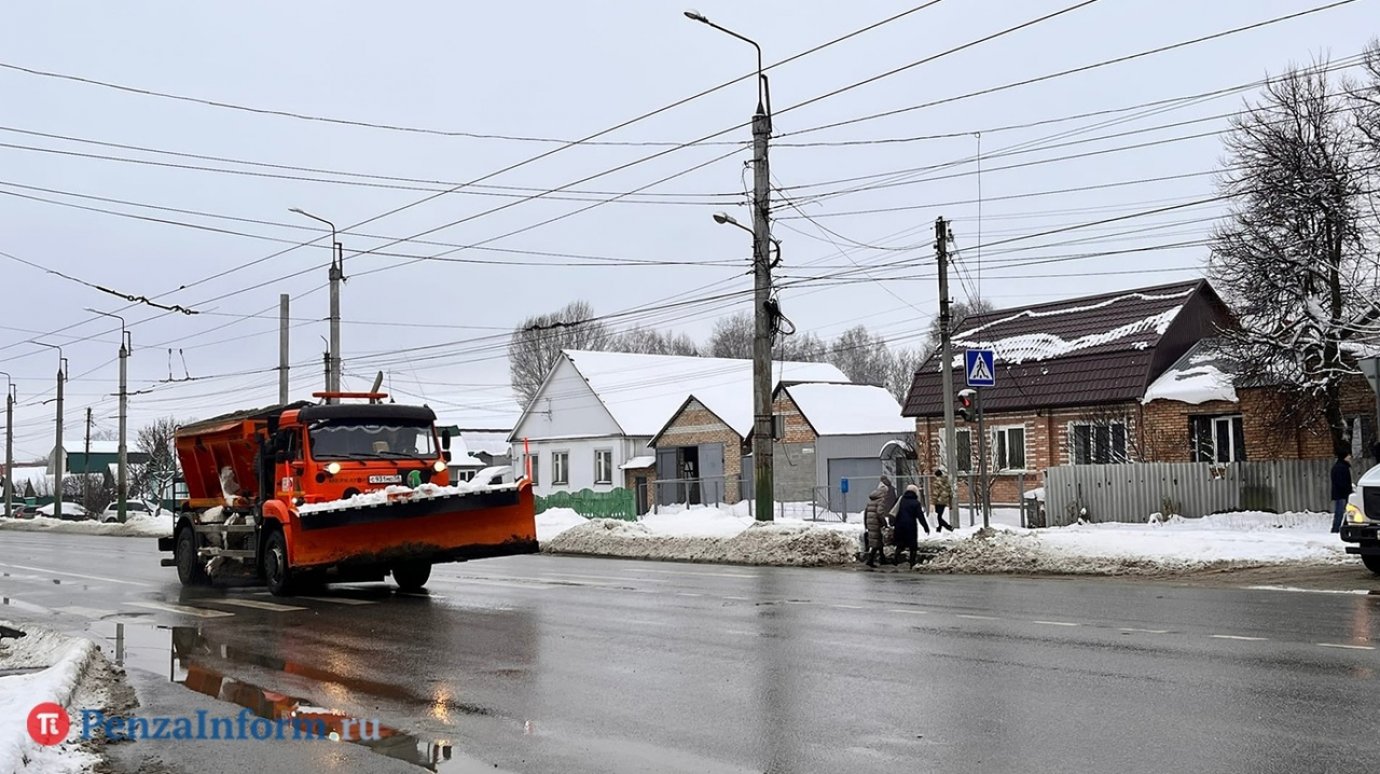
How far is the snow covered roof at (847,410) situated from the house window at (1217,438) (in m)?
17.4

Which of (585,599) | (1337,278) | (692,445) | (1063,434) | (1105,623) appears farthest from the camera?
(692,445)

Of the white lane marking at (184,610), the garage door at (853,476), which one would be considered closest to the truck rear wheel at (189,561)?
the white lane marking at (184,610)

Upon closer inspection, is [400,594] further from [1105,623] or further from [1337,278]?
[1337,278]

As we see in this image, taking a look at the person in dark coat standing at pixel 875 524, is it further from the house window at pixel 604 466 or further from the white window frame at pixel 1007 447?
the house window at pixel 604 466

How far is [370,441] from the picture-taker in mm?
19250

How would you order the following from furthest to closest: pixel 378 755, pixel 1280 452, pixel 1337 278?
pixel 1280 452 → pixel 1337 278 → pixel 378 755

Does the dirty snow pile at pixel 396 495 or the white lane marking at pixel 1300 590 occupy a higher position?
the dirty snow pile at pixel 396 495

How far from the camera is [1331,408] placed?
28.8 meters

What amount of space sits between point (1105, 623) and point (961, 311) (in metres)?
49.7

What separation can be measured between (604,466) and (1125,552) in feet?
136

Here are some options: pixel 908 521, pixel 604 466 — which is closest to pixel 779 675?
pixel 908 521

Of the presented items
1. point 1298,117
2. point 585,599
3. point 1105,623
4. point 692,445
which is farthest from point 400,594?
point 692,445

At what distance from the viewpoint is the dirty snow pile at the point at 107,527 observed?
50.5 meters

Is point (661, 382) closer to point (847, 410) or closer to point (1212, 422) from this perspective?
point (847, 410)
